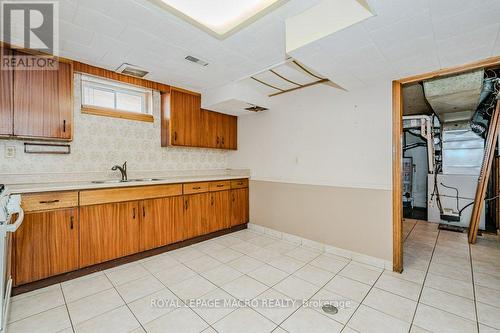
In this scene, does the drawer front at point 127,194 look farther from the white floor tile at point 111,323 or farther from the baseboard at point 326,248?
the baseboard at point 326,248

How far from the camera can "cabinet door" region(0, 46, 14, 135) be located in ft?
7.08

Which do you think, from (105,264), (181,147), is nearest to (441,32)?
(181,147)

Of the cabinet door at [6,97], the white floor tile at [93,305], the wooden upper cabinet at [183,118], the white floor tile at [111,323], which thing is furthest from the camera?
the wooden upper cabinet at [183,118]

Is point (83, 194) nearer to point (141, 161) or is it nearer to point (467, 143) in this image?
point (141, 161)

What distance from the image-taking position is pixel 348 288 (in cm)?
222

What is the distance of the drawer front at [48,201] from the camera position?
2068 millimetres

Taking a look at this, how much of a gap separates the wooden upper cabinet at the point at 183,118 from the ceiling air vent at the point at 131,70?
550 mm

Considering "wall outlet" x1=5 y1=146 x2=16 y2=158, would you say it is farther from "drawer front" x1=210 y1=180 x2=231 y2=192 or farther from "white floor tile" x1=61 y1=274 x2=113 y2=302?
"drawer front" x1=210 y1=180 x2=231 y2=192

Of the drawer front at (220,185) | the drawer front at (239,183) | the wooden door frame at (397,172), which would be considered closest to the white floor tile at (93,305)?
the drawer front at (220,185)

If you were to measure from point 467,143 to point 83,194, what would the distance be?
6574 millimetres

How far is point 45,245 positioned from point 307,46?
9.79 ft

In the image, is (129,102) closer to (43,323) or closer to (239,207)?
(239,207)

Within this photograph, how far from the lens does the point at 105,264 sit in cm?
255

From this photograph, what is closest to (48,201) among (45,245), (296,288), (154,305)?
(45,245)
